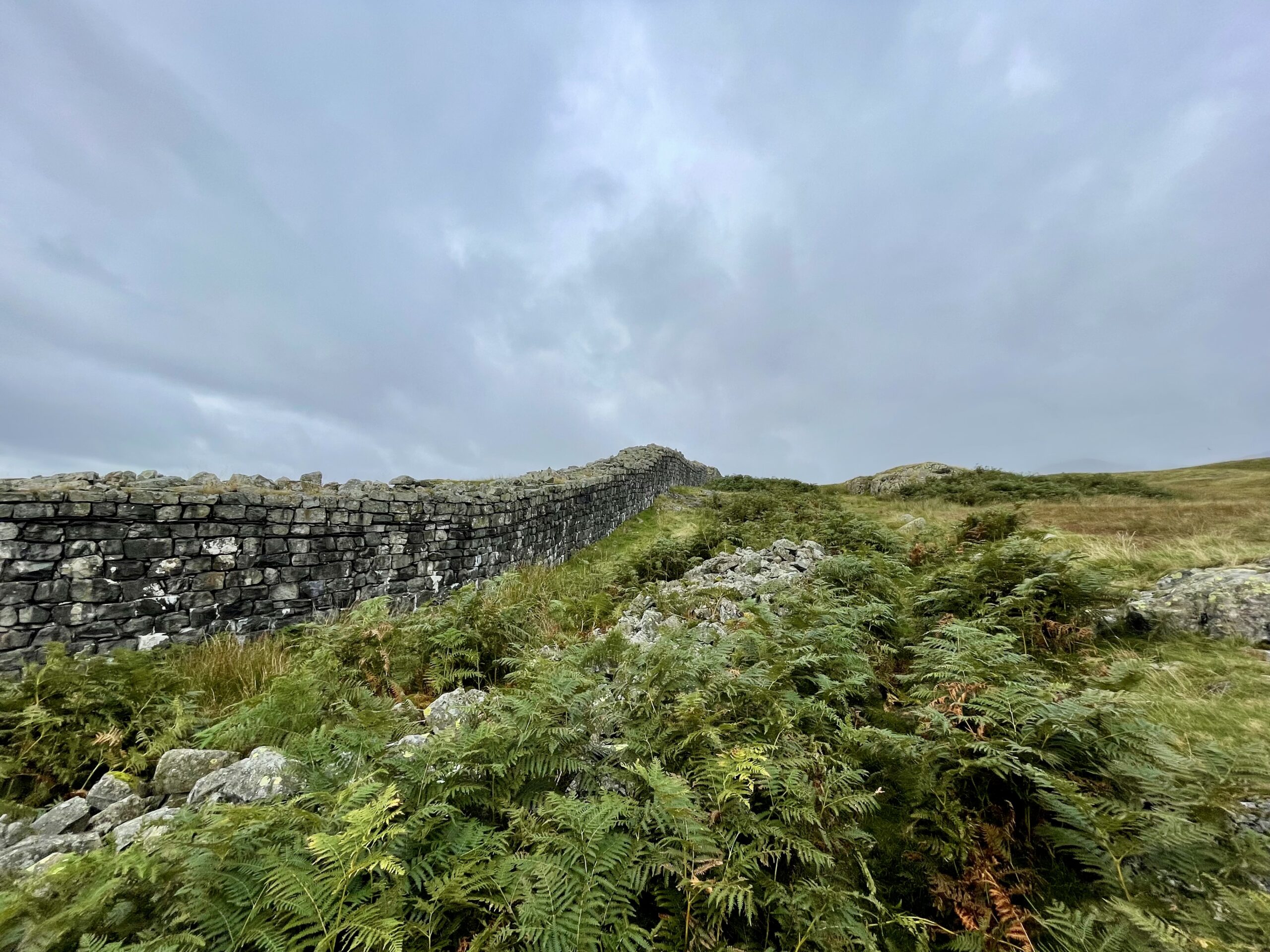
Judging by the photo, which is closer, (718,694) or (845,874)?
(845,874)

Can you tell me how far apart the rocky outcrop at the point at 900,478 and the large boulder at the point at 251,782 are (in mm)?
24044

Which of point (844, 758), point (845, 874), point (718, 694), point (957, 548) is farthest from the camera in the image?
point (957, 548)

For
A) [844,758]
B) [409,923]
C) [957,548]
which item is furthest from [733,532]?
[409,923]

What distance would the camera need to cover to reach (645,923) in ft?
6.53

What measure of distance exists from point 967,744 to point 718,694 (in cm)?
139

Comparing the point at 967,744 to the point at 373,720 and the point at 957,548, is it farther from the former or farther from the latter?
the point at 957,548

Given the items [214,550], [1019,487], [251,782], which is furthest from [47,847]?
[1019,487]

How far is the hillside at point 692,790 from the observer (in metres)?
1.82

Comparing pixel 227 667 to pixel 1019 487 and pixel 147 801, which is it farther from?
pixel 1019 487

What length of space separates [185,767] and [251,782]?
0.79 meters

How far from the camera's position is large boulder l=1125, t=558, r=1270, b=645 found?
3.89 metres

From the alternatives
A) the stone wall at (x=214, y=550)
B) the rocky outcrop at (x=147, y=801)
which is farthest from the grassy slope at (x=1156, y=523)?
the stone wall at (x=214, y=550)

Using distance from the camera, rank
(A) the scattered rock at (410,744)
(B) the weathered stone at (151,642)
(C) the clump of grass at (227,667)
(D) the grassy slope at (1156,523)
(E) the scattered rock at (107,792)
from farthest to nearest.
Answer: (B) the weathered stone at (151,642), (D) the grassy slope at (1156,523), (C) the clump of grass at (227,667), (E) the scattered rock at (107,792), (A) the scattered rock at (410,744)

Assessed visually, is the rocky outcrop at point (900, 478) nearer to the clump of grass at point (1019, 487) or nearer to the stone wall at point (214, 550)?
the clump of grass at point (1019, 487)
